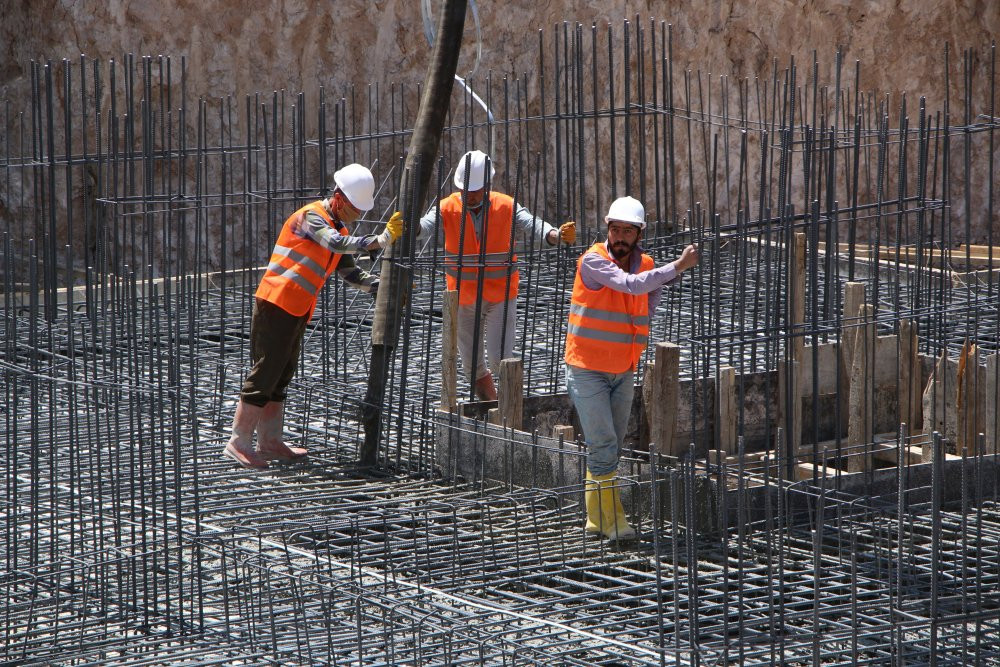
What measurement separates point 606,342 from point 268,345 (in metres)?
1.96

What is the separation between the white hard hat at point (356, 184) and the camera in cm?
780

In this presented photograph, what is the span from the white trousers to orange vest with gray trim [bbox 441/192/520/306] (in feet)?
0.22

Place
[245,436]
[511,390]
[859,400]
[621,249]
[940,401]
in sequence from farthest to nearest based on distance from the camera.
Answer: [940,401]
[245,436]
[859,400]
[511,390]
[621,249]

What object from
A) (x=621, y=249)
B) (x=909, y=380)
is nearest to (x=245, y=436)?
(x=621, y=249)

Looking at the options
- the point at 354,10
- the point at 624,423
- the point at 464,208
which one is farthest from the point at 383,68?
the point at 624,423

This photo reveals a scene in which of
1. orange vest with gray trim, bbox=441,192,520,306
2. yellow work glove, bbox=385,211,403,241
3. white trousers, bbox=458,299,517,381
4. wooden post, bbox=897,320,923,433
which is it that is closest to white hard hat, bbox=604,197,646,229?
yellow work glove, bbox=385,211,403,241

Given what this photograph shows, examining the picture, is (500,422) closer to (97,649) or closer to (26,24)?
(97,649)

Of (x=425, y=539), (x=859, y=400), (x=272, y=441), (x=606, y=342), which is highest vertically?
(x=606, y=342)

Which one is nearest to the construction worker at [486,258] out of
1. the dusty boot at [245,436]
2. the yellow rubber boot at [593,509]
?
the dusty boot at [245,436]

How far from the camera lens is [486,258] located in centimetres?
862

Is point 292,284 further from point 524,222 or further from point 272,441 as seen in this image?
point 524,222

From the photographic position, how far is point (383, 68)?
18.6 meters

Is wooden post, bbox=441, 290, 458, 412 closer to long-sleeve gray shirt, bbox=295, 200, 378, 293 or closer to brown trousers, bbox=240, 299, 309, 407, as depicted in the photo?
long-sleeve gray shirt, bbox=295, 200, 378, 293

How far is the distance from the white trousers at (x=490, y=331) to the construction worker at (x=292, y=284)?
1036 millimetres
